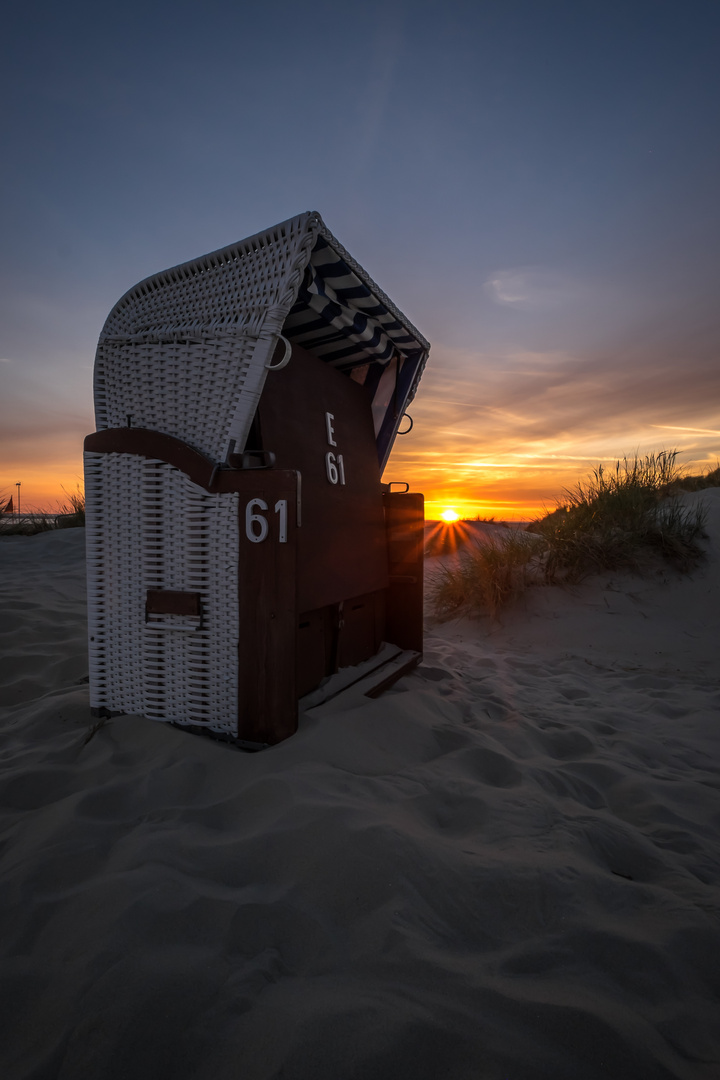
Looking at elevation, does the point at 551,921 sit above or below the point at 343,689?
below

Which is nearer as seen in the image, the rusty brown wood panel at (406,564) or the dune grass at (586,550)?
the rusty brown wood panel at (406,564)

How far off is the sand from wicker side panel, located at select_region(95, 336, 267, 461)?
3.76 ft

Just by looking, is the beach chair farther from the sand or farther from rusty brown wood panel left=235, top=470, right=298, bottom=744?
the sand

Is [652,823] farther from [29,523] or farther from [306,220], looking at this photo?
[29,523]

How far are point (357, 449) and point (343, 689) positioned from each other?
1274mm

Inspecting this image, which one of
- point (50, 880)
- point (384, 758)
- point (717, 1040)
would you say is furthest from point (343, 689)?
point (717, 1040)

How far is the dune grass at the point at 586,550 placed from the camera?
5035 mm

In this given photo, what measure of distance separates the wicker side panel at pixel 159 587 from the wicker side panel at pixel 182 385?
0.58ft

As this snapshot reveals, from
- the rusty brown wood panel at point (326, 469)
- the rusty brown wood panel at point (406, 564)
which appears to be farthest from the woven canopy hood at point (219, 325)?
the rusty brown wood panel at point (406, 564)

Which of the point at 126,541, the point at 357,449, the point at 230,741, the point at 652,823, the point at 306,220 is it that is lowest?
the point at 652,823

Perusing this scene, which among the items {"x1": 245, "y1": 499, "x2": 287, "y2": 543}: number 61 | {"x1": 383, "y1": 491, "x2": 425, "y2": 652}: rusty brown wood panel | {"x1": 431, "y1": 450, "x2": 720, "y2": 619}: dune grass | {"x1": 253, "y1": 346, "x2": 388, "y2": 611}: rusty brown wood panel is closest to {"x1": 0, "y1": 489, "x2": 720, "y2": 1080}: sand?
{"x1": 253, "y1": 346, "x2": 388, "y2": 611}: rusty brown wood panel

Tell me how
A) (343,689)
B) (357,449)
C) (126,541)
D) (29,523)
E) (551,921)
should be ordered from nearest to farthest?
(551,921) < (126,541) < (343,689) < (357,449) < (29,523)

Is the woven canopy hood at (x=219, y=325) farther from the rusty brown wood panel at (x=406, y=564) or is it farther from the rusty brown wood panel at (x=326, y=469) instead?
the rusty brown wood panel at (x=406, y=564)

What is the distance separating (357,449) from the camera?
292cm
